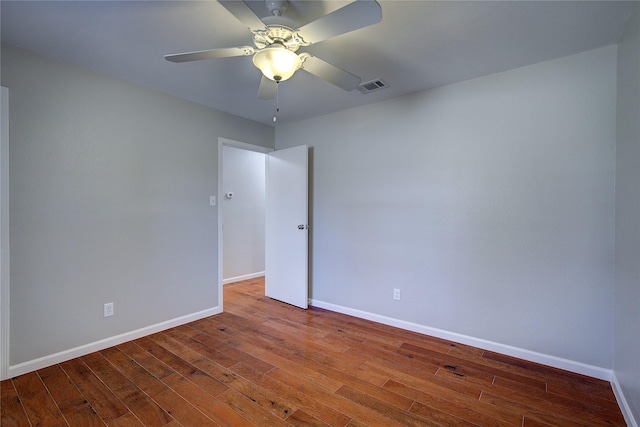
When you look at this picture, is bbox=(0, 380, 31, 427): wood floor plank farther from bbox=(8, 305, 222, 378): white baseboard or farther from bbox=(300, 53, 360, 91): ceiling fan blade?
bbox=(300, 53, 360, 91): ceiling fan blade

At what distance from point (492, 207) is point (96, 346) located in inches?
141

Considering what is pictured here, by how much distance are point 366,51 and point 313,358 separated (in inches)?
95.6

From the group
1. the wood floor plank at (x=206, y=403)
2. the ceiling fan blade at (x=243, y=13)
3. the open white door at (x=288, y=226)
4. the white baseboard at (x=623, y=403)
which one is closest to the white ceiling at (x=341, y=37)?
the ceiling fan blade at (x=243, y=13)

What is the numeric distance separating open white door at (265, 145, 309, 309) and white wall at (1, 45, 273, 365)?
85cm

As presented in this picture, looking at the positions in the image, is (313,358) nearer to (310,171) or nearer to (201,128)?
(310,171)

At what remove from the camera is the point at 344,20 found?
4.37 feet

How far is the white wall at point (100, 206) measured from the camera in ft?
7.11

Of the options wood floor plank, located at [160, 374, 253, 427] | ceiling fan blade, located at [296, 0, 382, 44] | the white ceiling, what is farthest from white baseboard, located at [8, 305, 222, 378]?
ceiling fan blade, located at [296, 0, 382, 44]

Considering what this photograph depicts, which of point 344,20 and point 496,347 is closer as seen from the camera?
point 344,20

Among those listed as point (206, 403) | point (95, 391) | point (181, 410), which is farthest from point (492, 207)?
point (95, 391)

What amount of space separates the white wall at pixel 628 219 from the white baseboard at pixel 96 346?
3492 millimetres

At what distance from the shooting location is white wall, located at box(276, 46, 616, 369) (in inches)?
84.4

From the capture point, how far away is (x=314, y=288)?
376cm

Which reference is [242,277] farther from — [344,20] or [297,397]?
[344,20]
